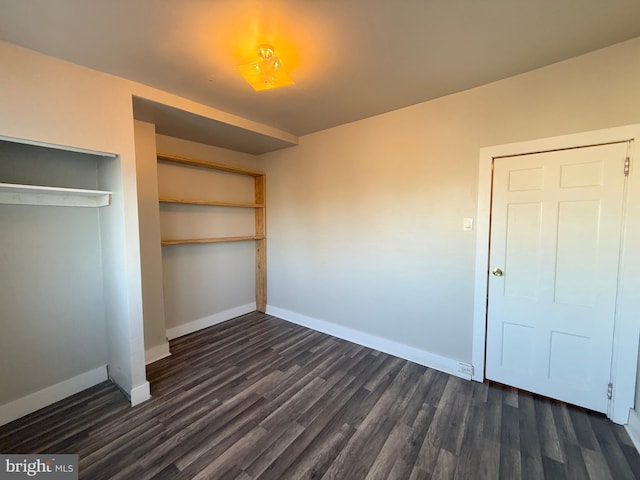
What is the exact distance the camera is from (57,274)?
214 cm

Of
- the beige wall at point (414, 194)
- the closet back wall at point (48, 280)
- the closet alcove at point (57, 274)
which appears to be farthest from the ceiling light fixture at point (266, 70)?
the closet back wall at point (48, 280)

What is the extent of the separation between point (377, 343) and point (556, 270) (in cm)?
176

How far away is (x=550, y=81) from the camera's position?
1922mm

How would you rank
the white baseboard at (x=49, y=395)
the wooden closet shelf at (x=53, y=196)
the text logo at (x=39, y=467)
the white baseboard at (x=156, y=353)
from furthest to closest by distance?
the white baseboard at (x=156, y=353)
the white baseboard at (x=49, y=395)
the wooden closet shelf at (x=53, y=196)
the text logo at (x=39, y=467)

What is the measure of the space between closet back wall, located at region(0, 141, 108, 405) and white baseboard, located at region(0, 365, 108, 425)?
41mm

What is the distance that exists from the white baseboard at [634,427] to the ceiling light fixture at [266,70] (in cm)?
314

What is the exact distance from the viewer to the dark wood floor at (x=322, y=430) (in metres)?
1.53

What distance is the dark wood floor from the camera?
153cm

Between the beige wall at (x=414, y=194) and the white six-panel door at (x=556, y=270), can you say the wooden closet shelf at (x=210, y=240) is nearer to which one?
the beige wall at (x=414, y=194)

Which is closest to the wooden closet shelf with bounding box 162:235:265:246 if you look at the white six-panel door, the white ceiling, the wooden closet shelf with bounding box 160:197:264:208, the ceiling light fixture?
the wooden closet shelf with bounding box 160:197:264:208

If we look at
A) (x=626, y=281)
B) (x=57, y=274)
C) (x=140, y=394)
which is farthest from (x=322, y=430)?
(x=57, y=274)

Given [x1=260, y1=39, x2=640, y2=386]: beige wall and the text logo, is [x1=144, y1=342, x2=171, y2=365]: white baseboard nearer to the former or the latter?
the text logo

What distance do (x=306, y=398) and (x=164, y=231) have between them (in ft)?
7.97

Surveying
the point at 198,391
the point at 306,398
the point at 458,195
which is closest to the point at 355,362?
the point at 306,398
